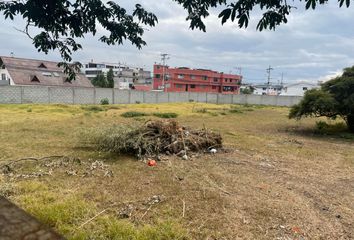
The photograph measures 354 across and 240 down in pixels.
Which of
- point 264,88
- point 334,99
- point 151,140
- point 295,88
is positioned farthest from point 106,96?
point 264,88

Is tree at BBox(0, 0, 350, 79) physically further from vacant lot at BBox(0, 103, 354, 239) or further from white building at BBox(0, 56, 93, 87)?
white building at BBox(0, 56, 93, 87)

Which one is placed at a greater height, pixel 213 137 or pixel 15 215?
pixel 15 215

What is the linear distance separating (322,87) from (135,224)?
34.7ft

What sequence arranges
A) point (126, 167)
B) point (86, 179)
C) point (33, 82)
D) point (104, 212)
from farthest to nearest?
point (33, 82), point (126, 167), point (86, 179), point (104, 212)

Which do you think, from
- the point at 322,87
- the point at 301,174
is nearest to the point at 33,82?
the point at 322,87

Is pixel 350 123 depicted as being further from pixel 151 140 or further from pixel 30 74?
pixel 30 74

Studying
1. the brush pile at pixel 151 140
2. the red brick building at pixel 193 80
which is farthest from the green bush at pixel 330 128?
the red brick building at pixel 193 80

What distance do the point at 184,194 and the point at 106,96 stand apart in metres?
23.0

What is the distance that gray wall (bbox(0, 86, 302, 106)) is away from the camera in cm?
2084

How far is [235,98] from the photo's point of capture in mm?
36531

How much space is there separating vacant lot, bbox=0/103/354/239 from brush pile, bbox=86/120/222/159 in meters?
0.25

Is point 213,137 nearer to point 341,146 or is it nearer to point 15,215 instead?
point 341,146

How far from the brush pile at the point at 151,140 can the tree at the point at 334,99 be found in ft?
18.6

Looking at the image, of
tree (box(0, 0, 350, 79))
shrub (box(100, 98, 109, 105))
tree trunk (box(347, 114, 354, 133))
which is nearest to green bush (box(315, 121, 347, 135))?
tree trunk (box(347, 114, 354, 133))
